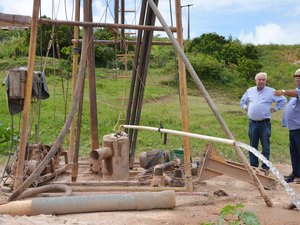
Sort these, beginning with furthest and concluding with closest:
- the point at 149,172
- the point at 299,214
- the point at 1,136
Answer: the point at 1,136 < the point at 149,172 < the point at 299,214

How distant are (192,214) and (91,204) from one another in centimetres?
104

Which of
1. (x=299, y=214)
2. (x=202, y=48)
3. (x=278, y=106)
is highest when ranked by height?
(x=202, y=48)

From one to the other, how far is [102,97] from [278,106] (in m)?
11.5

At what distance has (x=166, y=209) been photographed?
611cm

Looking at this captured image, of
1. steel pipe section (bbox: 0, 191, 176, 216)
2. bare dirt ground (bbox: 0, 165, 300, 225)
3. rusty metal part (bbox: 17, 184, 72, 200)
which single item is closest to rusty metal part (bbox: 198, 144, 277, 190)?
bare dirt ground (bbox: 0, 165, 300, 225)

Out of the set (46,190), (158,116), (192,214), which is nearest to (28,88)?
(46,190)

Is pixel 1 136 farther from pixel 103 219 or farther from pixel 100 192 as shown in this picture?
pixel 103 219

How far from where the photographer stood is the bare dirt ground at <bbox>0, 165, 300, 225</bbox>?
5.49m

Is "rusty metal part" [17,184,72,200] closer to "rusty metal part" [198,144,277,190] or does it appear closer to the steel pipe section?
the steel pipe section

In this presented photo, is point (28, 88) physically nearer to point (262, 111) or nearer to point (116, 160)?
point (116, 160)

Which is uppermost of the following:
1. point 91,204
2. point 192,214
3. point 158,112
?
point 158,112

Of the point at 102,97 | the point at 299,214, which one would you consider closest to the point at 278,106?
the point at 299,214

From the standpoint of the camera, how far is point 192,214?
19.4 ft

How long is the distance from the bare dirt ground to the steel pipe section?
6 cm
